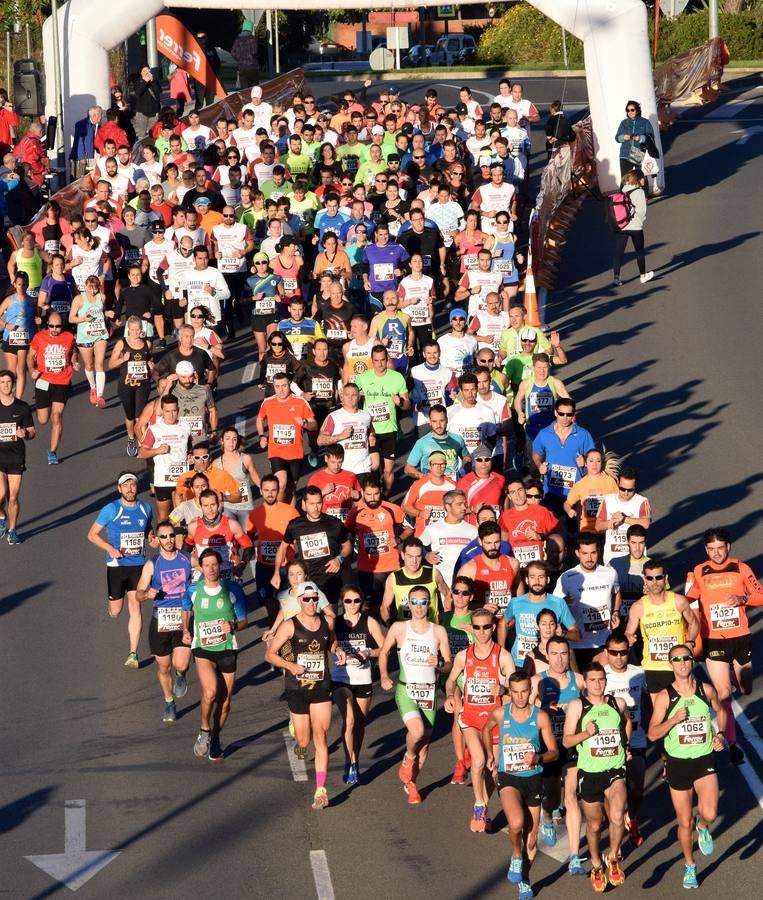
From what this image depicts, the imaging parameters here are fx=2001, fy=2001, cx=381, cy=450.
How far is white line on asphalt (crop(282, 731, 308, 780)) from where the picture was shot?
51.0ft

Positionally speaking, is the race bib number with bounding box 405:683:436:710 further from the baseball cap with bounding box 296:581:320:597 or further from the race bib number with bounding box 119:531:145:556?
the race bib number with bounding box 119:531:145:556

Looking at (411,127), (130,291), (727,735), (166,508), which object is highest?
(411,127)

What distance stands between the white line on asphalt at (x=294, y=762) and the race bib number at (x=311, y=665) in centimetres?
94

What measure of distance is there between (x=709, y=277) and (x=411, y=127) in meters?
5.13

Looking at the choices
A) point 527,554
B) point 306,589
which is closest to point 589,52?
point 527,554

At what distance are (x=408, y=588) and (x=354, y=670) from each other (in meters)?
1.06

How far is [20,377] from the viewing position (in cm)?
2402

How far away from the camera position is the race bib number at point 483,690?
48.1ft

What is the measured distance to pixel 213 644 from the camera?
15.7m

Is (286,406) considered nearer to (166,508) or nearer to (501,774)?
(166,508)

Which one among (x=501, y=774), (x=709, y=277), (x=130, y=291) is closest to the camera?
(x=501, y=774)

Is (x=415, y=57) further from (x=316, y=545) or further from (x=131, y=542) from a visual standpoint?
(x=316, y=545)

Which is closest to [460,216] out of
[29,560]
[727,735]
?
[29,560]

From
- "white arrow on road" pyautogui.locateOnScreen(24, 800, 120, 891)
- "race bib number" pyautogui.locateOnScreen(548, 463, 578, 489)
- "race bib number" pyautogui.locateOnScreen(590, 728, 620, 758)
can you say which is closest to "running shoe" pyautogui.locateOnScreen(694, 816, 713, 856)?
"race bib number" pyautogui.locateOnScreen(590, 728, 620, 758)
